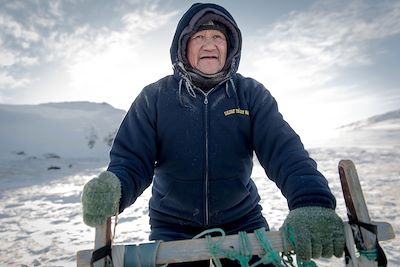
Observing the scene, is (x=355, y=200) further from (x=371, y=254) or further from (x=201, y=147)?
(x=201, y=147)

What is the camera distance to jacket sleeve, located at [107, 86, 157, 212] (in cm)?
187

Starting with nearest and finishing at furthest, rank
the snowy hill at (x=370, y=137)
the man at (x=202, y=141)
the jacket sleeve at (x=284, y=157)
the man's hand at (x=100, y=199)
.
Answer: the man's hand at (x=100, y=199) → the jacket sleeve at (x=284, y=157) → the man at (x=202, y=141) → the snowy hill at (x=370, y=137)

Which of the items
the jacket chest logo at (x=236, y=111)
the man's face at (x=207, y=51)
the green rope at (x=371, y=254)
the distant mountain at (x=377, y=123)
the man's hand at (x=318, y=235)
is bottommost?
the green rope at (x=371, y=254)

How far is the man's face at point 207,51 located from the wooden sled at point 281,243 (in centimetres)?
124

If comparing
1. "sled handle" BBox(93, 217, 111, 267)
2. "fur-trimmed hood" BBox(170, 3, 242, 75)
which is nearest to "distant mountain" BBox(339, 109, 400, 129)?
"fur-trimmed hood" BBox(170, 3, 242, 75)

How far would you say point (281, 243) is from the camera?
4.48 feet

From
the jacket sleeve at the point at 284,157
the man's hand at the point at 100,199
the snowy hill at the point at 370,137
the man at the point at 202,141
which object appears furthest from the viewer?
the snowy hill at the point at 370,137

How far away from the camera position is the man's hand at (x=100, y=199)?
4.60 ft

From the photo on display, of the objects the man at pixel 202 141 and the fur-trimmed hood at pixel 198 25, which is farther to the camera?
the fur-trimmed hood at pixel 198 25

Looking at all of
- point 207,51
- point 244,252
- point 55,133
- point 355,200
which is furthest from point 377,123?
point 55,133

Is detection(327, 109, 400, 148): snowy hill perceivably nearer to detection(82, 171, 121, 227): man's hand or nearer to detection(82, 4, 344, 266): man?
detection(82, 4, 344, 266): man

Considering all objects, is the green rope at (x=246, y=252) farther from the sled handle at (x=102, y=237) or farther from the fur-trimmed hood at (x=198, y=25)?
the fur-trimmed hood at (x=198, y=25)

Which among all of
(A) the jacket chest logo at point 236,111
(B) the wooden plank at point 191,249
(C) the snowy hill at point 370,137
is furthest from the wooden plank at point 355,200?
(C) the snowy hill at point 370,137

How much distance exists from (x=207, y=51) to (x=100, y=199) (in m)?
1.37
